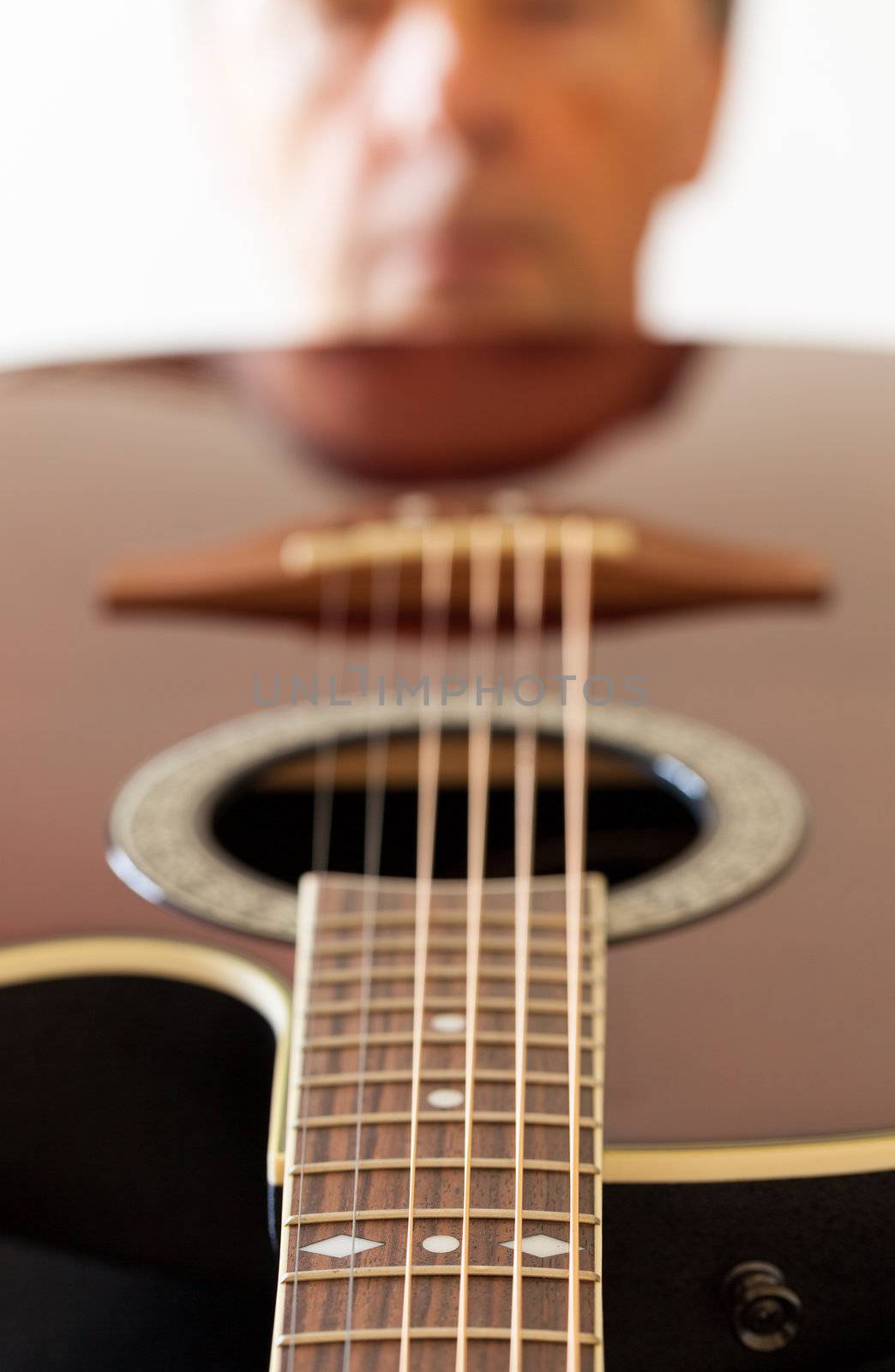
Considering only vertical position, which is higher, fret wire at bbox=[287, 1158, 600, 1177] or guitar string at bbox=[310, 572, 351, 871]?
guitar string at bbox=[310, 572, 351, 871]

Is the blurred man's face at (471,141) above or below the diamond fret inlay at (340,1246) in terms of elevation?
above

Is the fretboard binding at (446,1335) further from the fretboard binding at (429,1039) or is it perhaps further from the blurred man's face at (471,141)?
the blurred man's face at (471,141)

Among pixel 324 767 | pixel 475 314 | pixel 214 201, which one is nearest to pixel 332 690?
pixel 324 767

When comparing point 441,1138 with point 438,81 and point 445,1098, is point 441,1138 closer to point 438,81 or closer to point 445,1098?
point 445,1098

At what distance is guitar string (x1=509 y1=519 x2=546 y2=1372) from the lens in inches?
11.6

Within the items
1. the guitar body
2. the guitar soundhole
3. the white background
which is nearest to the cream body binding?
the guitar body

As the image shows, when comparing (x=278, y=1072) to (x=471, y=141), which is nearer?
(x=278, y=1072)

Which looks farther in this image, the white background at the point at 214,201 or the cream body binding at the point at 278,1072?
the white background at the point at 214,201

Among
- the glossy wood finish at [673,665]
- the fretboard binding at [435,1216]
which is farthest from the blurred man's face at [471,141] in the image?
the fretboard binding at [435,1216]

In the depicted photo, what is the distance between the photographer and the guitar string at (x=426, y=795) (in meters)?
0.30

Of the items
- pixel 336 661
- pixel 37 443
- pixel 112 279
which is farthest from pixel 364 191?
pixel 112 279

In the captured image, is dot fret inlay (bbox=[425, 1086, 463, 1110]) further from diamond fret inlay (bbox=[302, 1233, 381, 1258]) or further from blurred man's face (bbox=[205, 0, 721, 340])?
blurred man's face (bbox=[205, 0, 721, 340])

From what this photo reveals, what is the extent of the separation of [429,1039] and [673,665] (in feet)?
0.85

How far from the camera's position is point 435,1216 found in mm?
297
